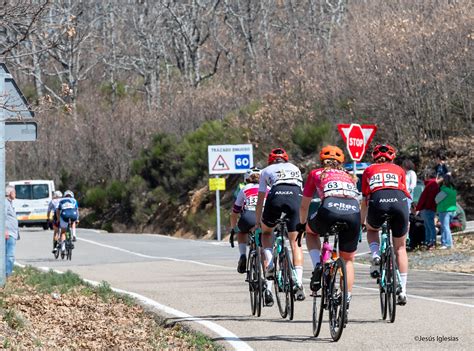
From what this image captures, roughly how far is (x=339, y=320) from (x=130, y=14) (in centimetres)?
6722

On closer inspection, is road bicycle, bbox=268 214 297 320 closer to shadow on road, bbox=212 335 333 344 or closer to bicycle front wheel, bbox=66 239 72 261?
shadow on road, bbox=212 335 333 344

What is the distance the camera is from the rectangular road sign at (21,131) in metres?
15.9

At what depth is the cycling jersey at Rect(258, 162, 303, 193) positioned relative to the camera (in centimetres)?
1288

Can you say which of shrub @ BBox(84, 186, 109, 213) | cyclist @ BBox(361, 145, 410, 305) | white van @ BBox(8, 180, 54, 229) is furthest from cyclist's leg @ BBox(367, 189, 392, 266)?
shrub @ BBox(84, 186, 109, 213)

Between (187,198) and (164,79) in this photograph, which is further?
(164,79)

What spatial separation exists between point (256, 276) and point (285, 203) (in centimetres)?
108

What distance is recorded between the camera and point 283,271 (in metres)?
12.7

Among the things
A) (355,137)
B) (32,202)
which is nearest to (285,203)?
(355,137)

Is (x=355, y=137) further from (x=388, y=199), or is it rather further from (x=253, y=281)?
(x=388, y=199)

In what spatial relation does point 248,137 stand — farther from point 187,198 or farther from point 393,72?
point 393,72

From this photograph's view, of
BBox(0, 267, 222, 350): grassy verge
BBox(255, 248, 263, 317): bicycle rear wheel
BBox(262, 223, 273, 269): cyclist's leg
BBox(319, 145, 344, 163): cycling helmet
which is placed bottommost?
BBox(0, 267, 222, 350): grassy verge

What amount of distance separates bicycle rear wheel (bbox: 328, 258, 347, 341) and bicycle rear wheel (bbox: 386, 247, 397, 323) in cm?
127

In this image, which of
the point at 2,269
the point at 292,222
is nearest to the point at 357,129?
the point at 2,269

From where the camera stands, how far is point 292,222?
42.2 feet
